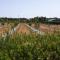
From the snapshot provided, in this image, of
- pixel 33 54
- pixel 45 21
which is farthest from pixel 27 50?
pixel 45 21

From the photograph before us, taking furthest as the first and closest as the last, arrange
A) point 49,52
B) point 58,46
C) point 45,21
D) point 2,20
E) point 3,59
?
1. point 2,20
2. point 45,21
3. point 58,46
4. point 49,52
5. point 3,59

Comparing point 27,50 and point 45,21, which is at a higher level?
point 27,50

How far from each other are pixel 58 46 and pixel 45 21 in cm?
5402

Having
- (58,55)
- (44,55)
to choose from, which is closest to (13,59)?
(44,55)

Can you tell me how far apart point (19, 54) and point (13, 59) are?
0.25m

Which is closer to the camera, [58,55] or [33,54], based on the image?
[33,54]

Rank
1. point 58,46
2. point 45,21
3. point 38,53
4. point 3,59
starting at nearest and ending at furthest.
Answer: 1. point 3,59
2. point 38,53
3. point 58,46
4. point 45,21

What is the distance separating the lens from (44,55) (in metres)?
7.47

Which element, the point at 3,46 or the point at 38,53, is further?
the point at 3,46

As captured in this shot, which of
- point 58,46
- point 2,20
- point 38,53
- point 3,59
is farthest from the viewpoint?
point 2,20

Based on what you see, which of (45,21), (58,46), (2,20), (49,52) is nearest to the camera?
(49,52)

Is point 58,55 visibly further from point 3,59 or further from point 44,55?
point 3,59

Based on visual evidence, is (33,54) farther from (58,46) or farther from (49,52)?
(58,46)

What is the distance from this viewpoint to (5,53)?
7.12 meters
